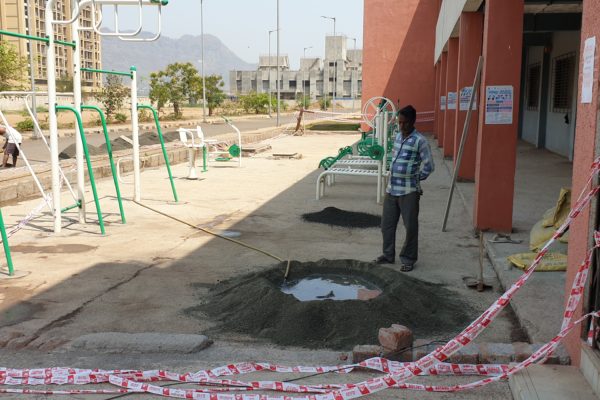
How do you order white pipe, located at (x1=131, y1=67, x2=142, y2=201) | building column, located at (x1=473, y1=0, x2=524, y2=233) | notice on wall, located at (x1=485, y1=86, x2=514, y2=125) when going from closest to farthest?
building column, located at (x1=473, y1=0, x2=524, y2=233) < notice on wall, located at (x1=485, y1=86, x2=514, y2=125) < white pipe, located at (x1=131, y1=67, x2=142, y2=201)

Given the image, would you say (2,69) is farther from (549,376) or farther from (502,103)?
(549,376)

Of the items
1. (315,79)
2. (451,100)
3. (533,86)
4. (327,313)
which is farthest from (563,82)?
(315,79)

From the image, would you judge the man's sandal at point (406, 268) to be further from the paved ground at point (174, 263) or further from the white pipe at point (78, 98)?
the white pipe at point (78, 98)

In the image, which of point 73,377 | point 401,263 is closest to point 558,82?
point 401,263

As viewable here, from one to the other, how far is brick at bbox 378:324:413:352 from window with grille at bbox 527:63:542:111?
18.7 metres

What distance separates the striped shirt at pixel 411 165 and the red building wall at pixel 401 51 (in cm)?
2557

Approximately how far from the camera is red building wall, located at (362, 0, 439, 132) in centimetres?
3192

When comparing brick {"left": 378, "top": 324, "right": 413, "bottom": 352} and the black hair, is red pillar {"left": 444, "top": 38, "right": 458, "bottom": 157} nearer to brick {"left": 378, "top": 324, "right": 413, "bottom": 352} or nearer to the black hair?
the black hair

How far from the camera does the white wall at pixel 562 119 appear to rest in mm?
16609

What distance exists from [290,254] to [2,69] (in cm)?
2893

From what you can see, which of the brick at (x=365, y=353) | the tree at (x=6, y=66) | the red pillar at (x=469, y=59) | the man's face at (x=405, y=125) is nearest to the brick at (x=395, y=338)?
the brick at (x=365, y=353)

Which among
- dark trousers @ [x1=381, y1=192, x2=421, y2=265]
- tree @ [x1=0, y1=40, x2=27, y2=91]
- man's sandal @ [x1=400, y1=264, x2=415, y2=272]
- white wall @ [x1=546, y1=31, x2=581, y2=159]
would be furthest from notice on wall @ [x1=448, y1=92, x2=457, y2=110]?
tree @ [x1=0, y1=40, x2=27, y2=91]

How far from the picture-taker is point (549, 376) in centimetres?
394

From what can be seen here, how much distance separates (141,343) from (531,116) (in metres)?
20.8
